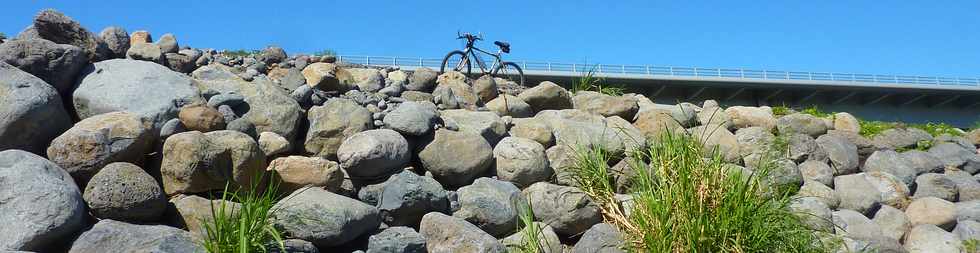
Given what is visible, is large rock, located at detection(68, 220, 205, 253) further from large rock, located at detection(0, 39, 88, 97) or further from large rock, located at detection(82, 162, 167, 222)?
large rock, located at detection(0, 39, 88, 97)

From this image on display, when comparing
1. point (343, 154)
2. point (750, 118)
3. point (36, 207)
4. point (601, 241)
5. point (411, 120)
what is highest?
point (411, 120)

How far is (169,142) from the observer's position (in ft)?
17.7

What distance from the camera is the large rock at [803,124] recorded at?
9039 mm

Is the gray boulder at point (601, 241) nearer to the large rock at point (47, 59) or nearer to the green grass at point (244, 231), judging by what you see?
the green grass at point (244, 231)

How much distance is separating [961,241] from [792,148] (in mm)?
1665

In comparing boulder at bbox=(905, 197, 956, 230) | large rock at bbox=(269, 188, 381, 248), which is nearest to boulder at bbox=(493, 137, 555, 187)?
large rock at bbox=(269, 188, 381, 248)

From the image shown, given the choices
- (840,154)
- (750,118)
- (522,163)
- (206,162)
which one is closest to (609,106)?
(750,118)

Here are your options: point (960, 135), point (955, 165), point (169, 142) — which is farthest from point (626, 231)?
point (960, 135)

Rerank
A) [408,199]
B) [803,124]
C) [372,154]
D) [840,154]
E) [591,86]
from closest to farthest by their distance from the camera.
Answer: [408,199], [372,154], [840,154], [803,124], [591,86]

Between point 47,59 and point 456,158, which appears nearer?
point 47,59

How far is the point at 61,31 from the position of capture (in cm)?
673

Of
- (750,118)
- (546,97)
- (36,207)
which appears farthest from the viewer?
(750,118)

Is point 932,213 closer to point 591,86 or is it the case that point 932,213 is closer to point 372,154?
point 591,86

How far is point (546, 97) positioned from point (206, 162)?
3924mm
